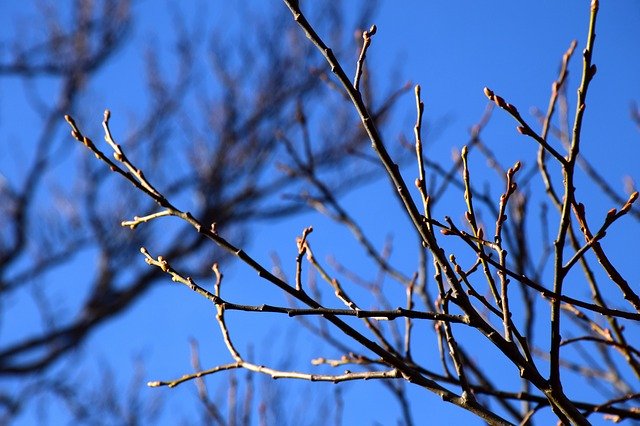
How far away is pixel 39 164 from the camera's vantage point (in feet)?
21.2

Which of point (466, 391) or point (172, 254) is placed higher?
point (172, 254)

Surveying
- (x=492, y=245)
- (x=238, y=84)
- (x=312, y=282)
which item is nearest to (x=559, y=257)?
(x=492, y=245)

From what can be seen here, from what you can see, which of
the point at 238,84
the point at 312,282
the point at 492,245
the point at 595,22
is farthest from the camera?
the point at 238,84

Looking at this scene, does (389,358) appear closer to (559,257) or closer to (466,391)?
(466,391)

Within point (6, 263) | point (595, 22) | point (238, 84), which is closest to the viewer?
point (595, 22)

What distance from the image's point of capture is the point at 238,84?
682cm

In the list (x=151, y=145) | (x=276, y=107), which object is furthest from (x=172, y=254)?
(x=276, y=107)

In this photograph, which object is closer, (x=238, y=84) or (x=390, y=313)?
(x=390, y=313)

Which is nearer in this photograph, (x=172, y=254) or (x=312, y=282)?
(x=312, y=282)

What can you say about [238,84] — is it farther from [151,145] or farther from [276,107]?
[151,145]

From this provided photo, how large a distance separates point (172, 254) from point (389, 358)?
5839 millimetres

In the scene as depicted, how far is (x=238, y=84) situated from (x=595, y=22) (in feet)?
20.4

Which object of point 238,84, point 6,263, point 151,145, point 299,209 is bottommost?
point 6,263

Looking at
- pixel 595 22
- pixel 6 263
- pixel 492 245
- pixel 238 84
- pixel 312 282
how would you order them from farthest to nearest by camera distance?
pixel 238 84, pixel 6 263, pixel 312 282, pixel 492 245, pixel 595 22
